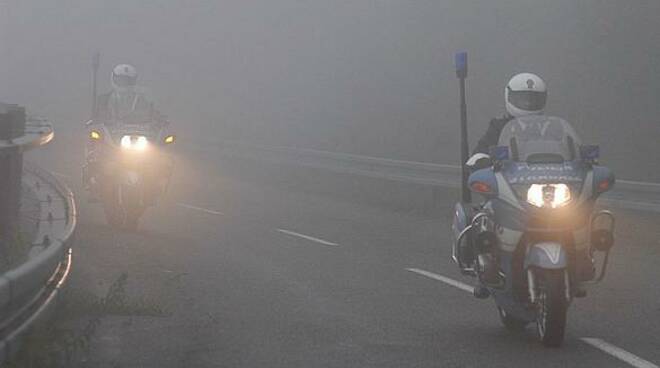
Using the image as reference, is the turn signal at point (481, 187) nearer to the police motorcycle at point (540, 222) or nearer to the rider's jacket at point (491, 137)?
the police motorcycle at point (540, 222)

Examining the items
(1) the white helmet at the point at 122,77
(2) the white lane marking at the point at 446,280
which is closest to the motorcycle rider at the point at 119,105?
(1) the white helmet at the point at 122,77

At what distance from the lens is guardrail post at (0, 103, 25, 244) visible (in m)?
10.4

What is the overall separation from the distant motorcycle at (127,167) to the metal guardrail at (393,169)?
5.68 meters

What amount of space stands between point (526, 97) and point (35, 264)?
3.91 meters

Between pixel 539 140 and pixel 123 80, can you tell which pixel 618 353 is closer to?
pixel 539 140

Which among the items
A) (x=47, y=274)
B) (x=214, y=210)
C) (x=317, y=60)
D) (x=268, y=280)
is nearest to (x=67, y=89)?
(x=317, y=60)

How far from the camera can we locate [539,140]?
10070 mm

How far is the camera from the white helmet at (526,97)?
35.3 feet

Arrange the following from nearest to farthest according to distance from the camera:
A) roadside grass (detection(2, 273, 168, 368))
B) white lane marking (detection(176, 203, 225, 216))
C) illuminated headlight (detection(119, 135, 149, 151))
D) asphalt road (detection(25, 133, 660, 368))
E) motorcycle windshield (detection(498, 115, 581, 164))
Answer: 1. roadside grass (detection(2, 273, 168, 368))
2. asphalt road (detection(25, 133, 660, 368))
3. motorcycle windshield (detection(498, 115, 581, 164))
4. illuminated headlight (detection(119, 135, 149, 151))
5. white lane marking (detection(176, 203, 225, 216))

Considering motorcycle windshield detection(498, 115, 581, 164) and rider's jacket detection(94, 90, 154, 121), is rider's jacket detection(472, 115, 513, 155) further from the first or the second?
rider's jacket detection(94, 90, 154, 121)

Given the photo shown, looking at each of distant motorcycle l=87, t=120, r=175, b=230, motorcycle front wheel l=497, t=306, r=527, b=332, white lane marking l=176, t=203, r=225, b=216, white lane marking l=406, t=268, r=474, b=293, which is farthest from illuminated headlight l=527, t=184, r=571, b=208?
white lane marking l=176, t=203, r=225, b=216

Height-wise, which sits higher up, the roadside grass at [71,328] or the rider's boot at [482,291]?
the rider's boot at [482,291]

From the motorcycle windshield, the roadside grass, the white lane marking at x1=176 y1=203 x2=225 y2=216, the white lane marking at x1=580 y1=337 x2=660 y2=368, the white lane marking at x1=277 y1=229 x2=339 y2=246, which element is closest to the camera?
the roadside grass

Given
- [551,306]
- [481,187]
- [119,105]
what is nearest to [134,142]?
[119,105]
